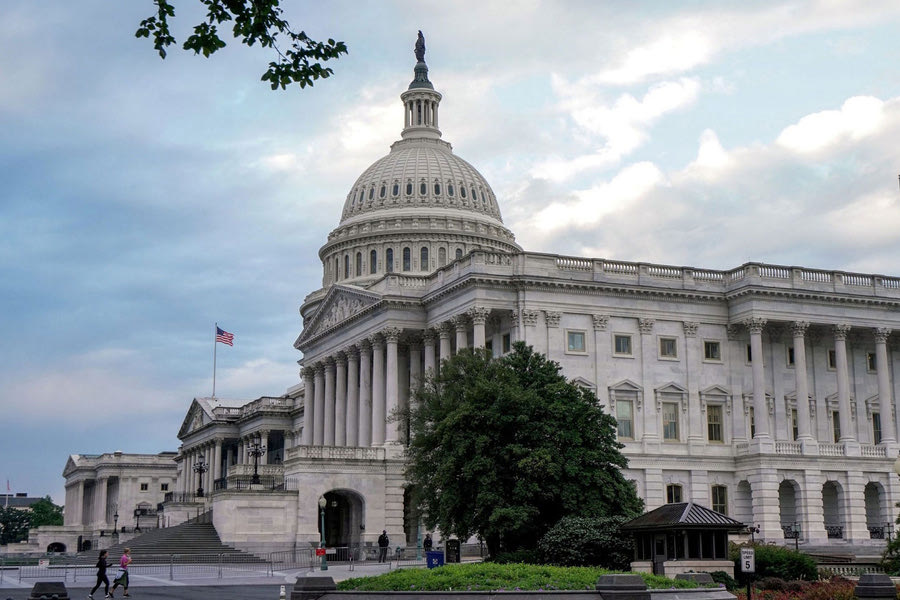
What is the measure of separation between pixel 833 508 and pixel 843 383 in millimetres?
8358

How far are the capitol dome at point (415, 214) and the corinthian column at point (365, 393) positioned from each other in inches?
1241

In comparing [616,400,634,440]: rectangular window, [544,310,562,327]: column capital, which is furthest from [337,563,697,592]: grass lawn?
[616,400,634,440]: rectangular window

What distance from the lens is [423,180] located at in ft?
429

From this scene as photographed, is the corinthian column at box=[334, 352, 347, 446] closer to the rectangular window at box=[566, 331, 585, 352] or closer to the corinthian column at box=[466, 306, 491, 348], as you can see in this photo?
the corinthian column at box=[466, 306, 491, 348]

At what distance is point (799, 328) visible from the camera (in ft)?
275

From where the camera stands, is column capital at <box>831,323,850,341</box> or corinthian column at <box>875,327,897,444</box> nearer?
column capital at <box>831,323,850,341</box>

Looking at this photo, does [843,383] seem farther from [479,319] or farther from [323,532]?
[323,532]

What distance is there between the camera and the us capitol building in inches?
3127

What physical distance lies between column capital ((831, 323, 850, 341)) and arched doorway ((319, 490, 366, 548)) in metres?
33.3

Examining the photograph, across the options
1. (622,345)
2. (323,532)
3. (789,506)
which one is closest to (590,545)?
(323,532)

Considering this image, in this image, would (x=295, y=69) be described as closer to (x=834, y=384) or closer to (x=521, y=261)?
(x=521, y=261)

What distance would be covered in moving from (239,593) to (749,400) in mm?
46999

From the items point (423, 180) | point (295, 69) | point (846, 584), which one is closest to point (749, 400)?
point (846, 584)

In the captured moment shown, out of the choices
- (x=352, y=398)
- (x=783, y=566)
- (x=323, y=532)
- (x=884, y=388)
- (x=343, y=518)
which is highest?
(x=352, y=398)
